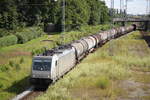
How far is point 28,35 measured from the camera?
6419 cm

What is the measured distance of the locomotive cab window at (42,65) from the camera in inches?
964

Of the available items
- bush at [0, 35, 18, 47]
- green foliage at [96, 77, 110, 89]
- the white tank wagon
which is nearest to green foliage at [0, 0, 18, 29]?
bush at [0, 35, 18, 47]

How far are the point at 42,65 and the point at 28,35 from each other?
40.4m

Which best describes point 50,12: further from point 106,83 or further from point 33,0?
point 106,83

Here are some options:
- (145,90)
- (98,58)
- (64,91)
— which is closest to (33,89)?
(64,91)

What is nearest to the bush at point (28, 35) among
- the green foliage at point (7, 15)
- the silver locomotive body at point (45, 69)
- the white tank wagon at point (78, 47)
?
the green foliage at point (7, 15)

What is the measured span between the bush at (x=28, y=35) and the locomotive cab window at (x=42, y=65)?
35.9m

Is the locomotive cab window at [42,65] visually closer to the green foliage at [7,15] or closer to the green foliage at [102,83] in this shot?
the green foliage at [102,83]

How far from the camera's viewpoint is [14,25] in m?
71.4

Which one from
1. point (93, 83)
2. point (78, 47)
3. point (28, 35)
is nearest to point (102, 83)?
Answer: point (93, 83)

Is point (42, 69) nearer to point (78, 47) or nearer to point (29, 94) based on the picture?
point (29, 94)

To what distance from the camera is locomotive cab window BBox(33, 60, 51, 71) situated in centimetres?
2448

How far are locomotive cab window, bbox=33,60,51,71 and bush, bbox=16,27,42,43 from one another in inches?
1412

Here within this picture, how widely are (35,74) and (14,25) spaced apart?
159 feet
